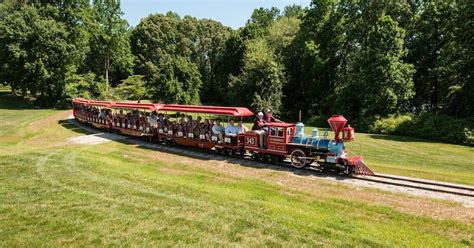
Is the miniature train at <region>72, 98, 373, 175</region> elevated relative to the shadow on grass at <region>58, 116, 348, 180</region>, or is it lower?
Result: elevated

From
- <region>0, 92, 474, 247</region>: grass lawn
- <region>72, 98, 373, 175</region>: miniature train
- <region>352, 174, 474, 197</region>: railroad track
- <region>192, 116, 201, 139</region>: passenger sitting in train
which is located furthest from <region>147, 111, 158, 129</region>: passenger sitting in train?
<region>352, 174, 474, 197</region>: railroad track

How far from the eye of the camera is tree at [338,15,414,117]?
115ft

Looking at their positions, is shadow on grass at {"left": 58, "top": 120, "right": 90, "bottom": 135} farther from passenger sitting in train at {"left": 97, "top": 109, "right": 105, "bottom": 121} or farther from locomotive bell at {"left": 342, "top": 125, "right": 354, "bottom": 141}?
locomotive bell at {"left": 342, "top": 125, "right": 354, "bottom": 141}

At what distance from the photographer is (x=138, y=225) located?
31.9 feet

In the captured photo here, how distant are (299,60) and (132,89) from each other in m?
25.8

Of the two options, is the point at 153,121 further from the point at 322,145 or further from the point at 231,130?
the point at 322,145

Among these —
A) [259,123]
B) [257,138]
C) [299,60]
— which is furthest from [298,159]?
[299,60]

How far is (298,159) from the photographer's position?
55.4 ft

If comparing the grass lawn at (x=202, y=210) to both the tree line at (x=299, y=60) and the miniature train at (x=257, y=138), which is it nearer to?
the miniature train at (x=257, y=138)

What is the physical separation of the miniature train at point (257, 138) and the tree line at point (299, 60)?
15.1 meters

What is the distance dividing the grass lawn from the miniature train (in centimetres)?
156

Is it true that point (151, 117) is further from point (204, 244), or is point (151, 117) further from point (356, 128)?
point (356, 128)

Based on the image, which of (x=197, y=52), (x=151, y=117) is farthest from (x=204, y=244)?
(x=197, y=52)

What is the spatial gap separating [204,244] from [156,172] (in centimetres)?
832
